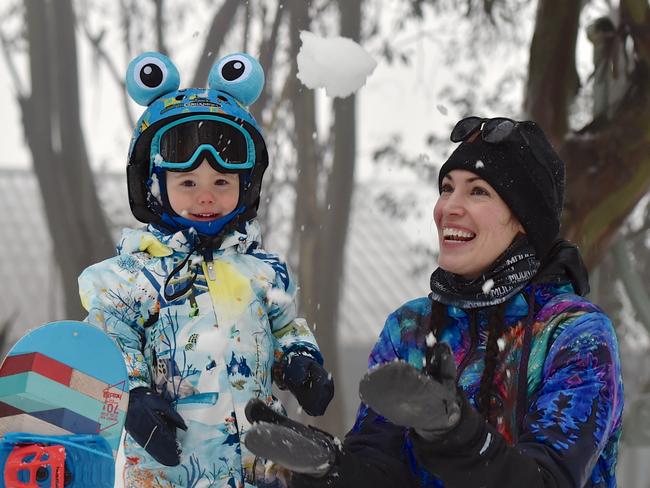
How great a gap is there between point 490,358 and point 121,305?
0.98 m

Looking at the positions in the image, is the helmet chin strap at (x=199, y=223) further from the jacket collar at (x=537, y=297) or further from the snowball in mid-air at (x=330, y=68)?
the snowball in mid-air at (x=330, y=68)

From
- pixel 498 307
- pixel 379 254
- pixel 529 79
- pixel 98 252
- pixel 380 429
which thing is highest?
pixel 529 79

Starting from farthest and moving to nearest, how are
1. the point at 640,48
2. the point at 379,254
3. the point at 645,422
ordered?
the point at 379,254 < the point at 645,422 < the point at 640,48

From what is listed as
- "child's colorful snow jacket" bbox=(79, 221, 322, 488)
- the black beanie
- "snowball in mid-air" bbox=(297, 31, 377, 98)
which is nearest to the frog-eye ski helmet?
"child's colorful snow jacket" bbox=(79, 221, 322, 488)

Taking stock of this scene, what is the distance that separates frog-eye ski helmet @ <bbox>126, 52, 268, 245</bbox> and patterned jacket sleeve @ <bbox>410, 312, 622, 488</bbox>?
1071 millimetres

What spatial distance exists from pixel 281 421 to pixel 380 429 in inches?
18.0

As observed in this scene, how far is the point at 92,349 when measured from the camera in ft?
7.91

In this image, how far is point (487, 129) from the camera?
8.02 ft

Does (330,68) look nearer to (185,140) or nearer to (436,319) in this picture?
(185,140)

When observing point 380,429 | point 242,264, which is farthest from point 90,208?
point 380,429

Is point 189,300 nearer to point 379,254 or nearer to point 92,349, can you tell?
point 92,349

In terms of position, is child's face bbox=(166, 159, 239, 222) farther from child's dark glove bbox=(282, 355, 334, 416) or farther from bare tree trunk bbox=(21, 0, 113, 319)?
bare tree trunk bbox=(21, 0, 113, 319)

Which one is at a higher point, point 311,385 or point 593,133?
point 593,133

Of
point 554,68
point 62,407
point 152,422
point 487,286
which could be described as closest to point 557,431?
point 487,286
